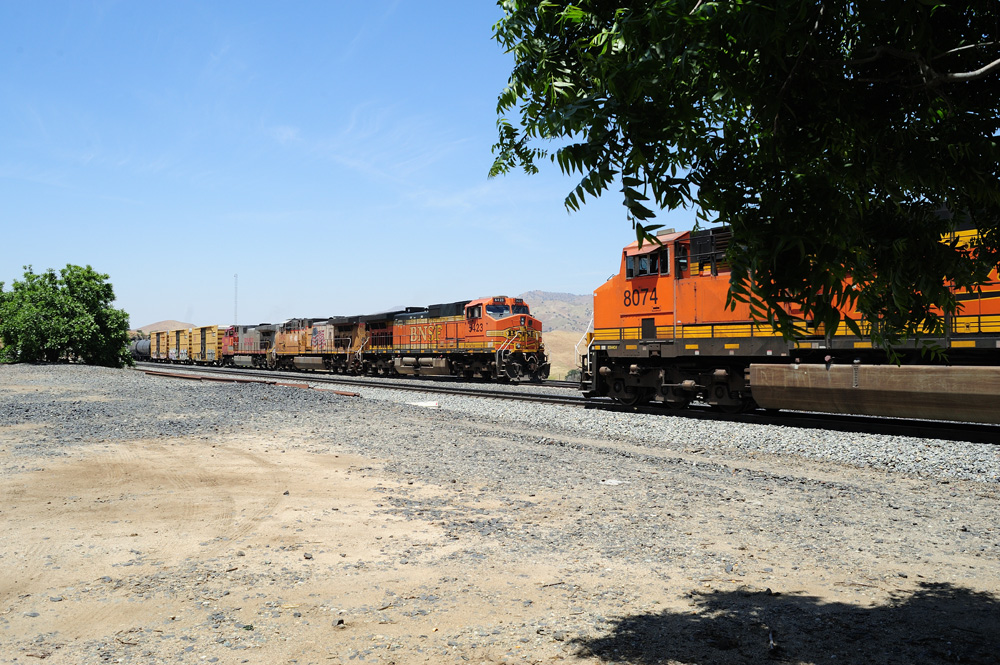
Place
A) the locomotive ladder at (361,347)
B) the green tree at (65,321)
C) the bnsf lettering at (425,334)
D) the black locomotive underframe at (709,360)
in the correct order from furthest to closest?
the locomotive ladder at (361,347) → the green tree at (65,321) → the bnsf lettering at (425,334) → the black locomotive underframe at (709,360)

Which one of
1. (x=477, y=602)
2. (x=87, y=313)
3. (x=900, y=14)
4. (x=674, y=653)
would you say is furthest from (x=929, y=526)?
(x=87, y=313)

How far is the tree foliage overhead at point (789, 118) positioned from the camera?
2705 millimetres

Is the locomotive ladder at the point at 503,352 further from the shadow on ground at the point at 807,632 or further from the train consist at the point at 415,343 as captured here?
the shadow on ground at the point at 807,632

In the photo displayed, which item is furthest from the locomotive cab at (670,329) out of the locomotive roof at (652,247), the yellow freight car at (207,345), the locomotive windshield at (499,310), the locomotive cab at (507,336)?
the yellow freight car at (207,345)

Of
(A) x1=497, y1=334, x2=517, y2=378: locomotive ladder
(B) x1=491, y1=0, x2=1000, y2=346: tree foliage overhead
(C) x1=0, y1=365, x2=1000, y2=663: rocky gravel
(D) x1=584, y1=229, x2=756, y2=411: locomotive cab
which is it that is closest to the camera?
(B) x1=491, y1=0, x2=1000, y2=346: tree foliage overhead

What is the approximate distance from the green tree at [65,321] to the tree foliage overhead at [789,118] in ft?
144

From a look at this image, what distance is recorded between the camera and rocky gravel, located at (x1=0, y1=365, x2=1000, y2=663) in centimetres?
420

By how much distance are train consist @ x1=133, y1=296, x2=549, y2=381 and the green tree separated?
456 inches

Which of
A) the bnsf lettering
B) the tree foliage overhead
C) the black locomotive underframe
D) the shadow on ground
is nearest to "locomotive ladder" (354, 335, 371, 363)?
the bnsf lettering

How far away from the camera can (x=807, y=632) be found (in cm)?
428

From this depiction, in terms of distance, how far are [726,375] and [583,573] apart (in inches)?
442

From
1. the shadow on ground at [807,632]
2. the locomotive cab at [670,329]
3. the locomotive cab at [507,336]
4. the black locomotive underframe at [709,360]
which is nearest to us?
the shadow on ground at [807,632]

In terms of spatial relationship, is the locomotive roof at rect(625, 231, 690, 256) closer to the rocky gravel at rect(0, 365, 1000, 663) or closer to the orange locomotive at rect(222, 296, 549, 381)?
the rocky gravel at rect(0, 365, 1000, 663)

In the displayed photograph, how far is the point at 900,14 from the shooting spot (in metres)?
2.66
